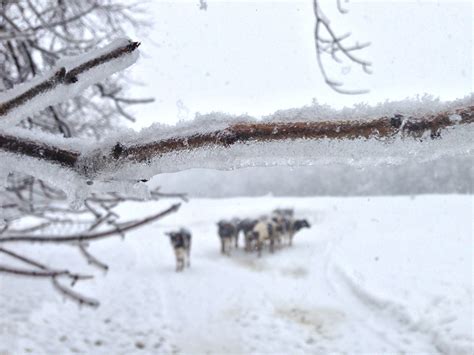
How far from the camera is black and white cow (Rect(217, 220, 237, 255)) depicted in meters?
12.1

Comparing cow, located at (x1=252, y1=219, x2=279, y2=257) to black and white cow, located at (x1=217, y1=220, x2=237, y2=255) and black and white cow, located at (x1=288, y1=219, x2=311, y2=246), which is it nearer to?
black and white cow, located at (x1=217, y1=220, x2=237, y2=255)

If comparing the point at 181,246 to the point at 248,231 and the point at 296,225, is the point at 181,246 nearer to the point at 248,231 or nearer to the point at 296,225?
the point at 248,231

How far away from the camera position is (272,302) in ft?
26.3

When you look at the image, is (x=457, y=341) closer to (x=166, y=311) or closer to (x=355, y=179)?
(x=166, y=311)

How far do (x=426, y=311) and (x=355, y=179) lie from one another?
20229mm

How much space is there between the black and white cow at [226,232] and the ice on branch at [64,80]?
1139cm

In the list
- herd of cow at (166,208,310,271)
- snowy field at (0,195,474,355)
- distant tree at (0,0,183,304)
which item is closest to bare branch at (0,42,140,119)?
distant tree at (0,0,183,304)

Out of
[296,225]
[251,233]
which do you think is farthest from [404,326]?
[296,225]

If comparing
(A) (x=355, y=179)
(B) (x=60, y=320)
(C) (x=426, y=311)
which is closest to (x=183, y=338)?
(B) (x=60, y=320)

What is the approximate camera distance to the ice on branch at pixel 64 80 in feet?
2.02

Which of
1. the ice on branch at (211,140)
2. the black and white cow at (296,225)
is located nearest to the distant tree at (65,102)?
the ice on branch at (211,140)

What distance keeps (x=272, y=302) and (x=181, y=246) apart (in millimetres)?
3345

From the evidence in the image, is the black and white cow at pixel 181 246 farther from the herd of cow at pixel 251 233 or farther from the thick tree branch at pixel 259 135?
the thick tree branch at pixel 259 135

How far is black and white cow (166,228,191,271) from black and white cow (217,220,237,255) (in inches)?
49.4
